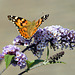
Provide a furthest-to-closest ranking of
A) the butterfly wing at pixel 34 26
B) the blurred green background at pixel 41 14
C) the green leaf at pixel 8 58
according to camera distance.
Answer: the blurred green background at pixel 41 14 → the butterfly wing at pixel 34 26 → the green leaf at pixel 8 58

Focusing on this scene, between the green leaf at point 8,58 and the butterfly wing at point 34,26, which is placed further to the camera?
the butterfly wing at point 34,26

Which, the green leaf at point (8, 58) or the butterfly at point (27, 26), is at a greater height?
the butterfly at point (27, 26)

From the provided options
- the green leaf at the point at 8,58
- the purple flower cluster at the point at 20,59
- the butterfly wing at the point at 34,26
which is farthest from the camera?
the butterfly wing at the point at 34,26

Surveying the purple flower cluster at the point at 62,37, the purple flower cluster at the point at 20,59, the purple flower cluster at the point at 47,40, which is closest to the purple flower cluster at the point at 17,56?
the purple flower cluster at the point at 20,59

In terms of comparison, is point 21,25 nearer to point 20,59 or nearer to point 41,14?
point 20,59

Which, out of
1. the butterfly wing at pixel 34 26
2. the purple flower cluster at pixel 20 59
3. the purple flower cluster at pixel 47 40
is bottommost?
the purple flower cluster at pixel 20 59

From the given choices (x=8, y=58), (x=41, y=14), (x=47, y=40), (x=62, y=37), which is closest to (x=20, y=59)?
(x=8, y=58)

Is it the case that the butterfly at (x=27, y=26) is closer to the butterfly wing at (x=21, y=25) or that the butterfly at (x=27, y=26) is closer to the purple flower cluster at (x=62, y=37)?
the butterfly wing at (x=21, y=25)

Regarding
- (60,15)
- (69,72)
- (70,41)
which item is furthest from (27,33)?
(60,15)

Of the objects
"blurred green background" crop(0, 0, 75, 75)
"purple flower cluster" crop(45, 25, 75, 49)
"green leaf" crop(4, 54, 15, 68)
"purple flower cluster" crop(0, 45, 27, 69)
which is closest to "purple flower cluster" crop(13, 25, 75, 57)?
"purple flower cluster" crop(45, 25, 75, 49)
